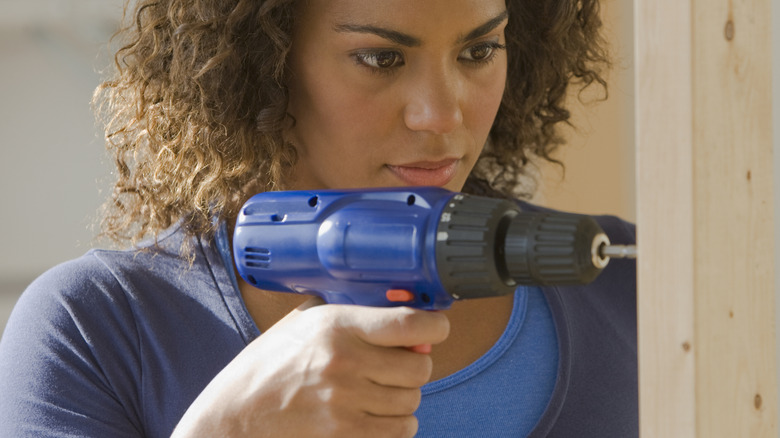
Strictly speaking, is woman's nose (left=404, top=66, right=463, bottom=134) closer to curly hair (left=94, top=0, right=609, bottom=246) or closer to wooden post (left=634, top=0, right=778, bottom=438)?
curly hair (left=94, top=0, right=609, bottom=246)

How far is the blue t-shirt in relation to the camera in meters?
0.89

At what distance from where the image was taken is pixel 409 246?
65cm

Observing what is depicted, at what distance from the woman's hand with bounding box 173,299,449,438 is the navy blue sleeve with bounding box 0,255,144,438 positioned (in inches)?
9.2

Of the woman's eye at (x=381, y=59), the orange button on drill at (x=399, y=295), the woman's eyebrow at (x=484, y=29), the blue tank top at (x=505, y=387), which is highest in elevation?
the woman's eyebrow at (x=484, y=29)

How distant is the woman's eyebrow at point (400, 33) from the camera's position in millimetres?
854

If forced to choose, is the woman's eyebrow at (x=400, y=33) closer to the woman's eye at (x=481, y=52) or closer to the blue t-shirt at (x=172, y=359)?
the woman's eye at (x=481, y=52)

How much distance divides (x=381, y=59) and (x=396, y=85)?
0.03m

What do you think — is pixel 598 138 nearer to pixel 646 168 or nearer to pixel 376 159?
pixel 376 159

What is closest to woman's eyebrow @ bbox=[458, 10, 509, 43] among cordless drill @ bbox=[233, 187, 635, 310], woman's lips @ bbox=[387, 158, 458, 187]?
woman's lips @ bbox=[387, 158, 458, 187]

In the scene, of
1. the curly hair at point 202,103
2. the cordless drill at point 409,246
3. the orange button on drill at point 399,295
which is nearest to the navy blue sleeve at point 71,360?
the curly hair at point 202,103

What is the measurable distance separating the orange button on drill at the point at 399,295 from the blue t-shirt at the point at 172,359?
0.32 m

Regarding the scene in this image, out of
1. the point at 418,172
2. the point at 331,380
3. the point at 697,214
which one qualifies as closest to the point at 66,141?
the point at 418,172

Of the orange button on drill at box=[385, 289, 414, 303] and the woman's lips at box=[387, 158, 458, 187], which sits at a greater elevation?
the woman's lips at box=[387, 158, 458, 187]

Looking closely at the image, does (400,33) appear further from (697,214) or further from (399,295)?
(697,214)
